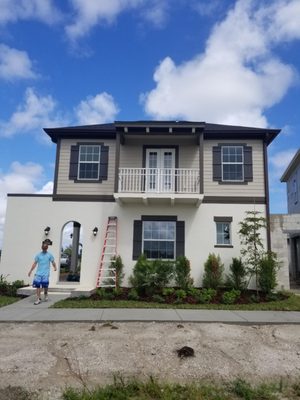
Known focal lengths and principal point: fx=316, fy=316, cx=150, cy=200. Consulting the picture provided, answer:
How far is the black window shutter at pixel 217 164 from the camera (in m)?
12.9

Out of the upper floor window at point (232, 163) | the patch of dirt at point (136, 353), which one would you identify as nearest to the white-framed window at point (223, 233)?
the upper floor window at point (232, 163)

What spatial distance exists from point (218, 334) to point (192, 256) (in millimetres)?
6109

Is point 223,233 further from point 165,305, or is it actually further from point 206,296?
point 165,305

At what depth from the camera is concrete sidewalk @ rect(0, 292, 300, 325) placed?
712cm

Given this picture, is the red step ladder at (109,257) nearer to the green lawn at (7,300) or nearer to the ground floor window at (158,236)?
the ground floor window at (158,236)

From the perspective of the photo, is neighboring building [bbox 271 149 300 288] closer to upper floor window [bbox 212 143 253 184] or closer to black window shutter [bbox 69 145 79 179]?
upper floor window [bbox 212 143 253 184]

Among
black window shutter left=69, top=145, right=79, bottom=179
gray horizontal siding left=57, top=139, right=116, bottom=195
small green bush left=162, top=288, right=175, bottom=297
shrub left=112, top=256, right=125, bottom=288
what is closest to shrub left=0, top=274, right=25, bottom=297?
shrub left=112, top=256, right=125, bottom=288

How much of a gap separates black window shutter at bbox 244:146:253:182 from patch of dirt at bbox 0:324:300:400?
278 inches

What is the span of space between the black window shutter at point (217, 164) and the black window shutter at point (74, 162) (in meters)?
5.68

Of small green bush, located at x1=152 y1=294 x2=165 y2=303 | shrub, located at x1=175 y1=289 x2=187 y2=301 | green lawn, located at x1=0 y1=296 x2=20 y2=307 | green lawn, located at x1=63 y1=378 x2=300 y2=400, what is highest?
shrub, located at x1=175 y1=289 x2=187 y2=301

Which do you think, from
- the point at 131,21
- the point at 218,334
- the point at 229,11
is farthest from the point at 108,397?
the point at 131,21

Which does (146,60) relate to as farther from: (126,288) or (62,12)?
(126,288)

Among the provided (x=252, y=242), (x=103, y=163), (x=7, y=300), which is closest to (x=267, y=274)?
(x=252, y=242)

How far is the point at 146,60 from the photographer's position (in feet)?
40.5
